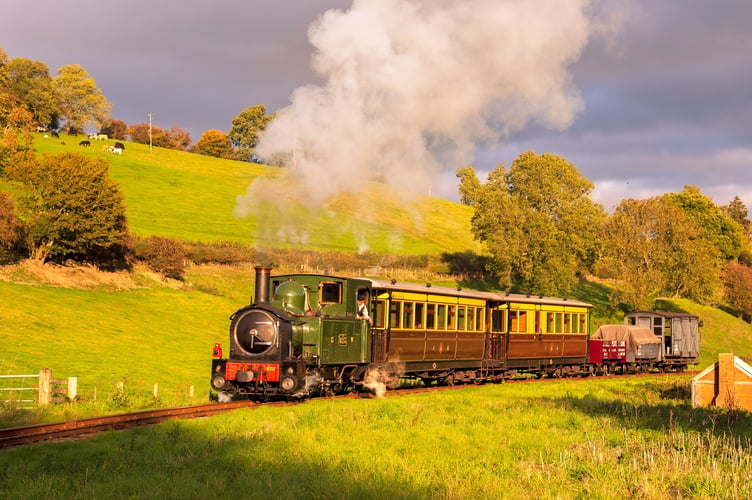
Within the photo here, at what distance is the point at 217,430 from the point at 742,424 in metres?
14.1

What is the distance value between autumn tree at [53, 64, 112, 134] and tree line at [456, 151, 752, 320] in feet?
279

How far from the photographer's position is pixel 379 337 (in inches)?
935

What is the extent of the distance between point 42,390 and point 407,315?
12.1 m

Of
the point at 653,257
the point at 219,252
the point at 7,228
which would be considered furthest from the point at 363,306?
the point at 653,257

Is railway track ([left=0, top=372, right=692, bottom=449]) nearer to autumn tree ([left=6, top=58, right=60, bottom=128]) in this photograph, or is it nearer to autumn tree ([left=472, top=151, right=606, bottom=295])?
autumn tree ([left=472, top=151, right=606, bottom=295])

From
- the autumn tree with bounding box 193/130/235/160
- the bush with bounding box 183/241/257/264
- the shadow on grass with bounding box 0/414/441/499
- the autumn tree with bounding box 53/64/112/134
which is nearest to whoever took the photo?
the shadow on grass with bounding box 0/414/441/499

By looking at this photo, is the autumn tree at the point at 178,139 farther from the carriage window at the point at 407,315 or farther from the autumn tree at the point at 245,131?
the carriage window at the point at 407,315

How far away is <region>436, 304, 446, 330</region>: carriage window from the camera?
26.8 m

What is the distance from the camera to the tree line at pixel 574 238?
5950cm

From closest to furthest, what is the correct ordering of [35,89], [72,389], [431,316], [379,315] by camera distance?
[72,389] < [379,315] < [431,316] < [35,89]

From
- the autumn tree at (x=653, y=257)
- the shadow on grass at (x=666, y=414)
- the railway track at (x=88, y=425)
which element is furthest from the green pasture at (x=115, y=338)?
the autumn tree at (x=653, y=257)

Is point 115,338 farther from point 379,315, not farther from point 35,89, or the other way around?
point 35,89

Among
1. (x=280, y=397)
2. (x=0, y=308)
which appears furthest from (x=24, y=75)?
(x=280, y=397)

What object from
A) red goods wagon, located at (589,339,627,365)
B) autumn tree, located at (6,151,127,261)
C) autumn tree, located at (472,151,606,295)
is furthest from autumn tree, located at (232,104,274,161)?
red goods wagon, located at (589,339,627,365)
